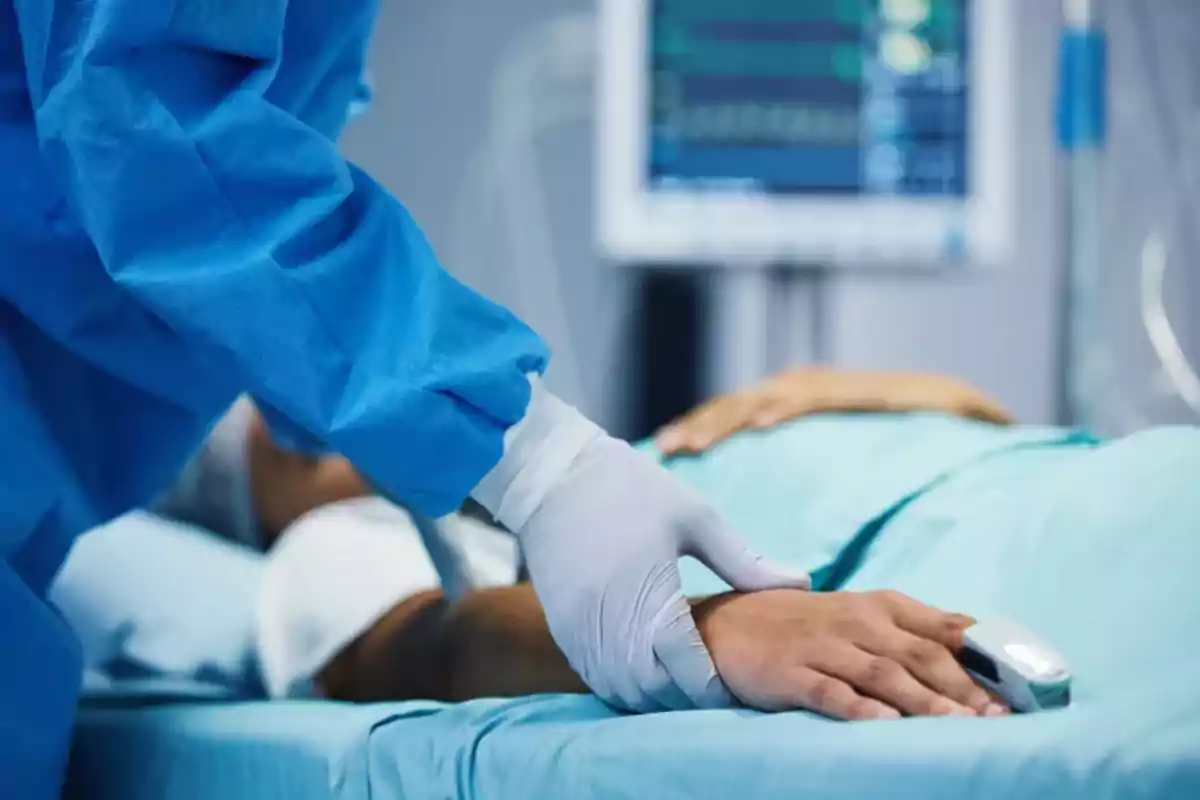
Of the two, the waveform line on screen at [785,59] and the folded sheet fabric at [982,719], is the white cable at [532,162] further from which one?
the folded sheet fabric at [982,719]

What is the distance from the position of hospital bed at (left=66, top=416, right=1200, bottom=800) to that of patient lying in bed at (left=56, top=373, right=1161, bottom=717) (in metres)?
0.02

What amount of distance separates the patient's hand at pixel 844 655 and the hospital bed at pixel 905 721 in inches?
0.9

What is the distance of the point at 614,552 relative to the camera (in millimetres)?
662

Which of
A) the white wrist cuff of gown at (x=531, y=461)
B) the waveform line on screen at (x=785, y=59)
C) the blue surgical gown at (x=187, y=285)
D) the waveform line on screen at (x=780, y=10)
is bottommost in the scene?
the white wrist cuff of gown at (x=531, y=461)

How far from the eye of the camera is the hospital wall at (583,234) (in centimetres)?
198

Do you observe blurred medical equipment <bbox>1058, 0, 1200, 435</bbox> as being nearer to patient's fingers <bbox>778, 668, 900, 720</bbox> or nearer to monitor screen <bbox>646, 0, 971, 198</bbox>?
monitor screen <bbox>646, 0, 971, 198</bbox>

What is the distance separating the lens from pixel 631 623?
2.17 ft

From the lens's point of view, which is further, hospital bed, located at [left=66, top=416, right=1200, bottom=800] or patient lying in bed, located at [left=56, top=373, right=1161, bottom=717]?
patient lying in bed, located at [left=56, top=373, right=1161, bottom=717]

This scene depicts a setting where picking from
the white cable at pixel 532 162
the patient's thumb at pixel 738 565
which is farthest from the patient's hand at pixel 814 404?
the white cable at pixel 532 162

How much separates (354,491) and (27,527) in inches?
26.5

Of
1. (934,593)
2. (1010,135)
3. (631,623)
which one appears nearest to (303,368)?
(631,623)

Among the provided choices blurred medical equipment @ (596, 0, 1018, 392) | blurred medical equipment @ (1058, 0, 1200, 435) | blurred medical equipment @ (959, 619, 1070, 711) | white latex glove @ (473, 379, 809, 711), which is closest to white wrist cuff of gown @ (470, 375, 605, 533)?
white latex glove @ (473, 379, 809, 711)

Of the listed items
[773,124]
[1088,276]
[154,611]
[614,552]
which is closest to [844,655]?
[614,552]

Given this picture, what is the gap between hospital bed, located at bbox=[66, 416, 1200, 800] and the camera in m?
0.51
